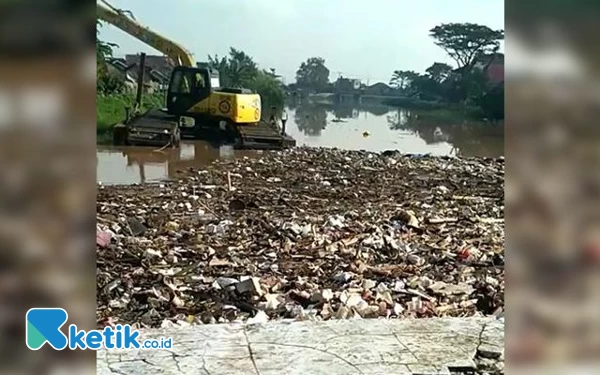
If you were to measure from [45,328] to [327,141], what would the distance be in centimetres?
784

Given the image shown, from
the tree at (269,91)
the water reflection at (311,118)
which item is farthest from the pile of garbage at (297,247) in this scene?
the tree at (269,91)

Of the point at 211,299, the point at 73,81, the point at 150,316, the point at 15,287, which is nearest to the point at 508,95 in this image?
the point at 73,81

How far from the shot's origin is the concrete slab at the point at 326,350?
4.97 ft

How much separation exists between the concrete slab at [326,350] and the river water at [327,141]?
358 centimetres

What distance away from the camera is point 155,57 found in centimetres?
662

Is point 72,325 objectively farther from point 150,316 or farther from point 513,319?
point 150,316

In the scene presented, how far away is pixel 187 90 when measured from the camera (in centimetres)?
795

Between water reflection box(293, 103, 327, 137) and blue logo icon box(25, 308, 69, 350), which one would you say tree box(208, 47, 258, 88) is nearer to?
water reflection box(293, 103, 327, 137)

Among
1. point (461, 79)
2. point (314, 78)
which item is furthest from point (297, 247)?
point (314, 78)

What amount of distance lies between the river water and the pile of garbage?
0.43 meters

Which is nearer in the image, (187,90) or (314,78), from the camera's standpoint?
(314,78)

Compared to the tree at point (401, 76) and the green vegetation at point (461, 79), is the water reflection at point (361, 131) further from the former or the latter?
the tree at point (401, 76)

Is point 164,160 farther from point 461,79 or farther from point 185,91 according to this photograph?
point 461,79

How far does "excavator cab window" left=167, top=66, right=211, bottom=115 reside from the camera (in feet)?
25.9
